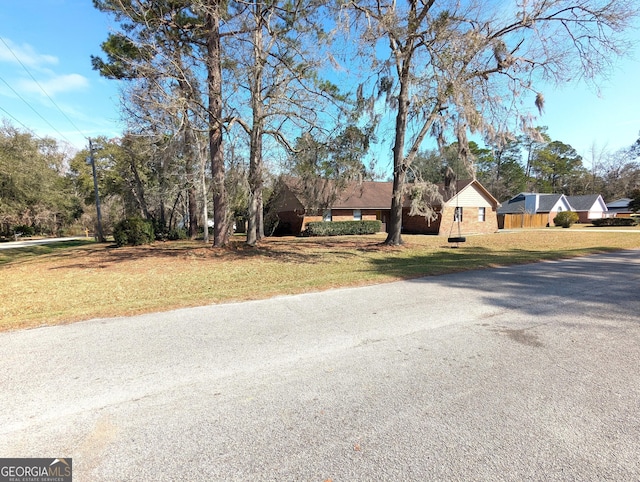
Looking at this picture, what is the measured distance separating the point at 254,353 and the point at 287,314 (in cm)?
146

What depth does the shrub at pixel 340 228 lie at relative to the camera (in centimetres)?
2360

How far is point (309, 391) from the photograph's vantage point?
280 centimetres

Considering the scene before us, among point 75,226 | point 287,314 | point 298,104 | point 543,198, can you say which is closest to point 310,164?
point 298,104

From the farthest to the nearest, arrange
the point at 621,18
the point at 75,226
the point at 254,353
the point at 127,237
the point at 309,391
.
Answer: the point at 75,226 → the point at 127,237 → the point at 621,18 → the point at 254,353 → the point at 309,391

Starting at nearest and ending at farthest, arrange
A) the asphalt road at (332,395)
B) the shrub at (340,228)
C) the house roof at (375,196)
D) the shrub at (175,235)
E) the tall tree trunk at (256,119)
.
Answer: the asphalt road at (332,395) → the tall tree trunk at (256,119) → the shrub at (175,235) → the shrub at (340,228) → the house roof at (375,196)

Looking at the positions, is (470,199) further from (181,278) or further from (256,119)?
(181,278)

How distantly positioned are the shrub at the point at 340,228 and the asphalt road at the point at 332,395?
1867 cm

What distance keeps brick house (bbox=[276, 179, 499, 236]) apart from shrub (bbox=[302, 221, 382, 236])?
43.8 inches

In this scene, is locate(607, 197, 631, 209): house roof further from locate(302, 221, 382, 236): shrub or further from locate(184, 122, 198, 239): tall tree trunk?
locate(184, 122, 198, 239): tall tree trunk

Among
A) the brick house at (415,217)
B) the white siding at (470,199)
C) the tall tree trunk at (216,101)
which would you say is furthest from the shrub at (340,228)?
the tall tree trunk at (216,101)

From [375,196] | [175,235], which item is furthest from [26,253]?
[375,196]

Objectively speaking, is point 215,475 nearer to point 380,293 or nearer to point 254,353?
point 254,353

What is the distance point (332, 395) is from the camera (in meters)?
2.73

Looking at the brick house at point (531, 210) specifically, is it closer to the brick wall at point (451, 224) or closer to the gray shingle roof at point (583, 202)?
the gray shingle roof at point (583, 202)
